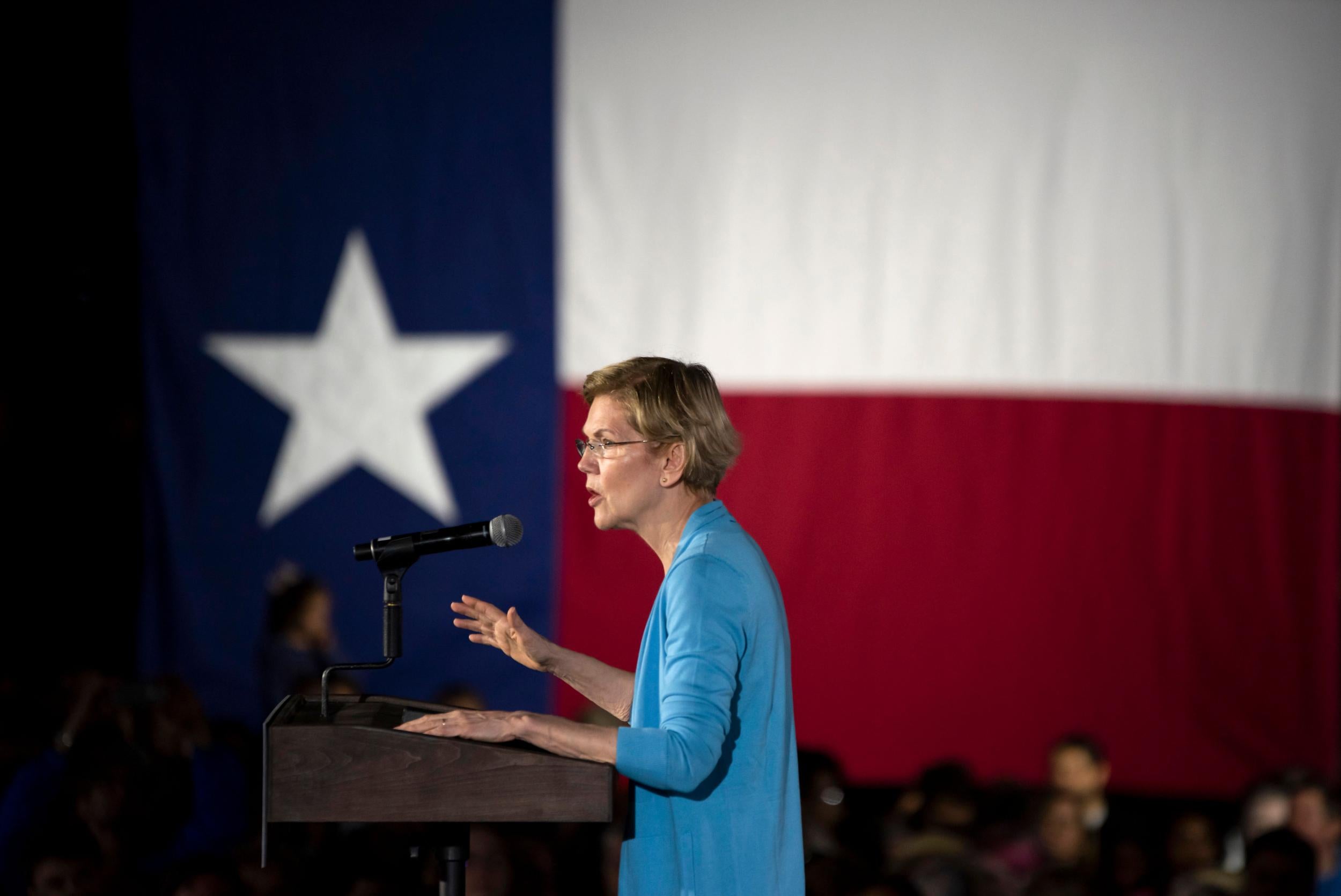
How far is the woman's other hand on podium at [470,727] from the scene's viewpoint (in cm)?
154

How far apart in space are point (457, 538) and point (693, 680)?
1.35ft

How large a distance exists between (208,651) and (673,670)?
188 inches

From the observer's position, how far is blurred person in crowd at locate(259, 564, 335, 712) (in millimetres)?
5242

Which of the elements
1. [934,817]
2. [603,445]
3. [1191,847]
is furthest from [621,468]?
[1191,847]

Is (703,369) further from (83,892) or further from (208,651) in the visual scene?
(208,651)

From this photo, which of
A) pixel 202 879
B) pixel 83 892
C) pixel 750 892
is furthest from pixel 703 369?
pixel 83 892

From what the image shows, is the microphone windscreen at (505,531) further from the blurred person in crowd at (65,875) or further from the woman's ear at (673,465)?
the blurred person in crowd at (65,875)

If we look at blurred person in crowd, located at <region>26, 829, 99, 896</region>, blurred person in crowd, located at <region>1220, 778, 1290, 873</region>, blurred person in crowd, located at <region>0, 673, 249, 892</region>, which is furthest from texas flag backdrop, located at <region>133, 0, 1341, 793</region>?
blurred person in crowd, located at <region>26, 829, 99, 896</region>

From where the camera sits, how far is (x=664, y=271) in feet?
19.0

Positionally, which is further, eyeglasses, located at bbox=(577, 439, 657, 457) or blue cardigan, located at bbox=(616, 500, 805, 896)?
eyeglasses, located at bbox=(577, 439, 657, 457)

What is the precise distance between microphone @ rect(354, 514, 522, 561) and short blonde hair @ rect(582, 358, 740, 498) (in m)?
0.22

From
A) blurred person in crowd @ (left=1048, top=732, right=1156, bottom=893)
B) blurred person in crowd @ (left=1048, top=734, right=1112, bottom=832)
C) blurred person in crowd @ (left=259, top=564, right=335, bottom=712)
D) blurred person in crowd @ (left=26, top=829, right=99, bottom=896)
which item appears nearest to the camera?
blurred person in crowd @ (left=26, top=829, right=99, bottom=896)

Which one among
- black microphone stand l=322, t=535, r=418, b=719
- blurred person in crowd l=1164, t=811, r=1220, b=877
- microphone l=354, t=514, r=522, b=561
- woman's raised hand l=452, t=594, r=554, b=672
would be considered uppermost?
microphone l=354, t=514, r=522, b=561

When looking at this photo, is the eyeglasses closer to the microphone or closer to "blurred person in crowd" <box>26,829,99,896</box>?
the microphone
